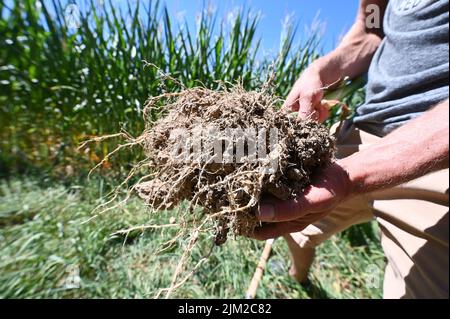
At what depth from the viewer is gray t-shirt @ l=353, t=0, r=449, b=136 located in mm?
836

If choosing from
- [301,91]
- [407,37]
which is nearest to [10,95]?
[301,91]

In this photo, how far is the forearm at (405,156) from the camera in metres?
0.67

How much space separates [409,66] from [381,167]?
0.39m

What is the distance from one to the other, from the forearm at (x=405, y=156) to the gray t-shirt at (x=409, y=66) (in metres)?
0.21

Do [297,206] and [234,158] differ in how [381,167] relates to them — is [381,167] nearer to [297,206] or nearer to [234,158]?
[297,206]

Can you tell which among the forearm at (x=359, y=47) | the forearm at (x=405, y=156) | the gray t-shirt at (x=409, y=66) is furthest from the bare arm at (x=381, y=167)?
the forearm at (x=359, y=47)

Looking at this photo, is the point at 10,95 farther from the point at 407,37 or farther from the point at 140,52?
the point at 407,37

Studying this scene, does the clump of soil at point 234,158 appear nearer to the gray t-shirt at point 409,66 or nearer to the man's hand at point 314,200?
the man's hand at point 314,200

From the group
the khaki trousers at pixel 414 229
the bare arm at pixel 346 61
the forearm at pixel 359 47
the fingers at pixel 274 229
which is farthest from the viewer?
the forearm at pixel 359 47

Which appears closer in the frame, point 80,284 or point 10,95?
point 80,284

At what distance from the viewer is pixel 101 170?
1.91 metres

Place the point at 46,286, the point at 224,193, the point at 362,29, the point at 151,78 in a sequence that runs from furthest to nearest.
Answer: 1. the point at 151,78
2. the point at 46,286
3. the point at 362,29
4. the point at 224,193

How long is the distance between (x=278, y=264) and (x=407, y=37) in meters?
1.30

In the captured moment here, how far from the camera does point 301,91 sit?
100 cm
